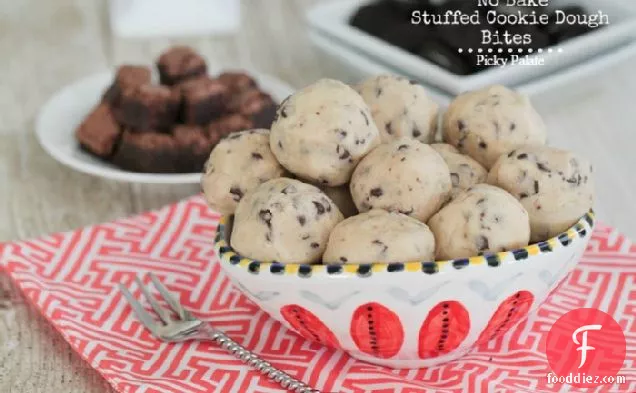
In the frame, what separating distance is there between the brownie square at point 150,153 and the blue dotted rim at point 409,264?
0.43 meters

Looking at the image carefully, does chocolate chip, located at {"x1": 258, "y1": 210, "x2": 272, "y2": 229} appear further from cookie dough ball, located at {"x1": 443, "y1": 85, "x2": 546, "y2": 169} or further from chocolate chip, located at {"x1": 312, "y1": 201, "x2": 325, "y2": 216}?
cookie dough ball, located at {"x1": 443, "y1": 85, "x2": 546, "y2": 169}

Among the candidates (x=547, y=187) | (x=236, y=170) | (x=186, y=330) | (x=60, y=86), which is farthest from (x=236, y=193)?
(x=60, y=86)

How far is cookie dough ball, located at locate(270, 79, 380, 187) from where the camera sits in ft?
2.20

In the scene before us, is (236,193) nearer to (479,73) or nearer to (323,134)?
(323,134)

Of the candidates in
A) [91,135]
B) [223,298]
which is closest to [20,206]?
[91,135]

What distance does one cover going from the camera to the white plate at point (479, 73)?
3.73ft

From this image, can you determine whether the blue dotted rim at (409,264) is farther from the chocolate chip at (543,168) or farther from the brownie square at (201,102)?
the brownie square at (201,102)

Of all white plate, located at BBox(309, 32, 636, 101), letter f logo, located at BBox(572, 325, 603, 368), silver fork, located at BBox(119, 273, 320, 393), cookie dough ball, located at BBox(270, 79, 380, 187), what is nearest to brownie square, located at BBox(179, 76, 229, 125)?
white plate, located at BBox(309, 32, 636, 101)

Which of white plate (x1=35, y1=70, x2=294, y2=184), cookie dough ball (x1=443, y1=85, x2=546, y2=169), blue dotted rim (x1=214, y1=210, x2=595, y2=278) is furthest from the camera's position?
white plate (x1=35, y1=70, x2=294, y2=184)

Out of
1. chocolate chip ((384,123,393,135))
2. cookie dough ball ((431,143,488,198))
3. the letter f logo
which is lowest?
the letter f logo

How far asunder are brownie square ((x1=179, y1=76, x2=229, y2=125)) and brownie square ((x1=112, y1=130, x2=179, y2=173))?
5cm

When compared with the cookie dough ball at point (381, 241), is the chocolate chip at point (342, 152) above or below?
above

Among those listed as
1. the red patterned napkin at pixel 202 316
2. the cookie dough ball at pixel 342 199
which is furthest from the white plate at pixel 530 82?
the cookie dough ball at pixel 342 199

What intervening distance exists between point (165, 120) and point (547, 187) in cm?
58
